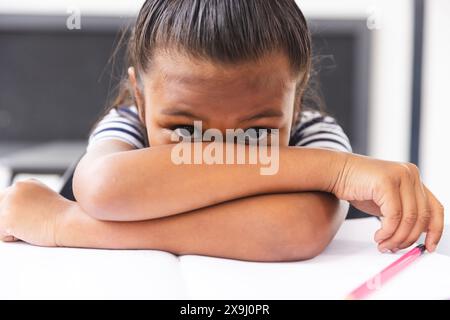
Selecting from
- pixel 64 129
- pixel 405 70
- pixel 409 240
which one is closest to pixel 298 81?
pixel 409 240

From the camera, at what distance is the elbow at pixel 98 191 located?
0.58 meters

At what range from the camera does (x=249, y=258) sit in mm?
582

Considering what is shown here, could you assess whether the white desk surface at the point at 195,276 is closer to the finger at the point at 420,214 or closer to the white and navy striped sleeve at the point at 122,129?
the finger at the point at 420,214

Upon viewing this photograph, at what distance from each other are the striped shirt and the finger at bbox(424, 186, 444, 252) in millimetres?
243

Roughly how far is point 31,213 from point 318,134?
1.41 ft

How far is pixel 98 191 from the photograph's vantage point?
23.1 inches

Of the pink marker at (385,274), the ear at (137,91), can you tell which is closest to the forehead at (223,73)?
the ear at (137,91)

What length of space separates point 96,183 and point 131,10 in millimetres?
2180

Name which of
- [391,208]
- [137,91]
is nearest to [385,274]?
[391,208]

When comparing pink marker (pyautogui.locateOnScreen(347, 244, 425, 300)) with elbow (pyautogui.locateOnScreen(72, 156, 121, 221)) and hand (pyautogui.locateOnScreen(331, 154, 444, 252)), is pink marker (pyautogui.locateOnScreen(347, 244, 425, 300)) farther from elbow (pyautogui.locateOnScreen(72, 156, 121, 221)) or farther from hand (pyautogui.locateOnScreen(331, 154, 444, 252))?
elbow (pyautogui.locateOnScreen(72, 156, 121, 221))

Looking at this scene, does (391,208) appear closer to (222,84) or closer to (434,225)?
(434,225)

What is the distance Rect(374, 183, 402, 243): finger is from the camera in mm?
572

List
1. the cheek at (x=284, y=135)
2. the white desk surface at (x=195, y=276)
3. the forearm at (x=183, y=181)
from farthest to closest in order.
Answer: the cheek at (x=284, y=135) < the forearm at (x=183, y=181) < the white desk surface at (x=195, y=276)

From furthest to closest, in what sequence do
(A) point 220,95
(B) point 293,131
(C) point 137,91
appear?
1. (B) point 293,131
2. (C) point 137,91
3. (A) point 220,95
